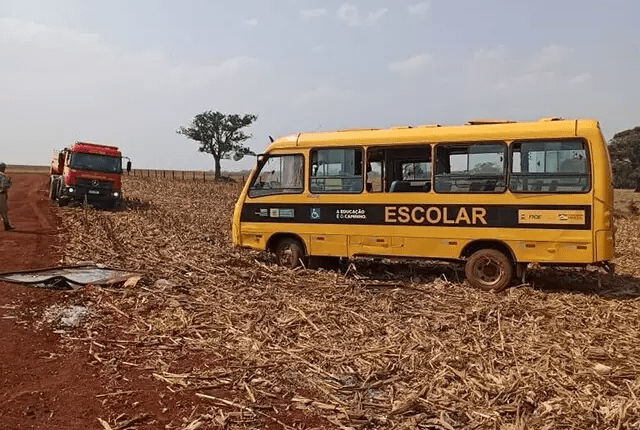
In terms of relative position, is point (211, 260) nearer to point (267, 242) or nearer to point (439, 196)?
point (267, 242)

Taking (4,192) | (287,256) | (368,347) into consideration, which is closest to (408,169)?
(287,256)

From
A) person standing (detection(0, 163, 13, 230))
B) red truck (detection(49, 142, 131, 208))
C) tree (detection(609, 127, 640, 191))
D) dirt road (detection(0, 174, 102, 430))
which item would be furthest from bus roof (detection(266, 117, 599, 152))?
tree (detection(609, 127, 640, 191))

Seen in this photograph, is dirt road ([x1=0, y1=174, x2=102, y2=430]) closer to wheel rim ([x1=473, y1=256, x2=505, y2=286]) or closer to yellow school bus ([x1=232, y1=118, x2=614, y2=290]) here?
yellow school bus ([x1=232, y1=118, x2=614, y2=290])

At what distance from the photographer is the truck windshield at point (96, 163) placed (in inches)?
950

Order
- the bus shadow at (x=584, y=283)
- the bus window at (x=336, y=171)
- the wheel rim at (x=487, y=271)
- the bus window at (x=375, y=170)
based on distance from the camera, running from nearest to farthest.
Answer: the bus shadow at (x=584, y=283)
the wheel rim at (x=487, y=271)
the bus window at (x=375, y=170)
the bus window at (x=336, y=171)

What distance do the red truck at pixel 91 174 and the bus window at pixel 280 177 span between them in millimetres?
13501

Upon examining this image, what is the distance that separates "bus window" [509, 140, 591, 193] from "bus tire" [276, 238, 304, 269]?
194 inches

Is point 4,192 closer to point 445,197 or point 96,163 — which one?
point 96,163

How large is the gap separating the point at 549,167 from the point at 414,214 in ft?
8.96

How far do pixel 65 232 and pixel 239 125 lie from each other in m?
56.3

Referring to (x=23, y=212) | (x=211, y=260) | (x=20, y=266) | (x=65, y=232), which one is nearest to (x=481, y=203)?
(x=211, y=260)

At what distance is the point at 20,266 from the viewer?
11.3 m

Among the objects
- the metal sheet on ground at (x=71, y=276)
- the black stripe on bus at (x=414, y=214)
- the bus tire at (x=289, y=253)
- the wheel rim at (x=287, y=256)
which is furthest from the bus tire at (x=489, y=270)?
the metal sheet on ground at (x=71, y=276)

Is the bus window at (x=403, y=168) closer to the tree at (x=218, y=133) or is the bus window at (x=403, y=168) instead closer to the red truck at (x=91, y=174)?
the red truck at (x=91, y=174)
